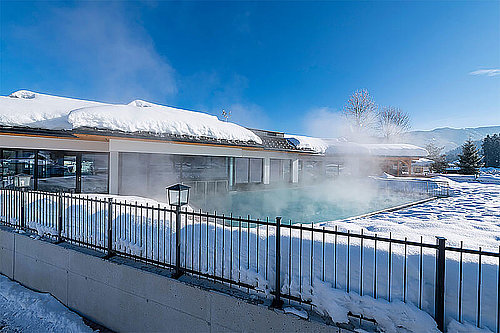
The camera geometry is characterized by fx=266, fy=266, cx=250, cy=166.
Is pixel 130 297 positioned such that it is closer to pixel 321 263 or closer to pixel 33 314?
pixel 33 314

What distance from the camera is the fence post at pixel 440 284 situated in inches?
96.5

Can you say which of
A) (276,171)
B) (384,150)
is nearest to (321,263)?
(276,171)

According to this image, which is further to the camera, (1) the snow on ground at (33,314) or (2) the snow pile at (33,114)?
(2) the snow pile at (33,114)

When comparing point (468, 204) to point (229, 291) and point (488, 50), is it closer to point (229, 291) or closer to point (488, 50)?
point (488, 50)

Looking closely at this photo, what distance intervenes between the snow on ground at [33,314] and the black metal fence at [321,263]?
1.17 meters

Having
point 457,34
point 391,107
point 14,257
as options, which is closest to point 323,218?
point 14,257

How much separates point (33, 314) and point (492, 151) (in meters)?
60.4

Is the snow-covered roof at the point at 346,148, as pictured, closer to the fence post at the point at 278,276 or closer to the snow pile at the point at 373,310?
the fence post at the point at 278,276

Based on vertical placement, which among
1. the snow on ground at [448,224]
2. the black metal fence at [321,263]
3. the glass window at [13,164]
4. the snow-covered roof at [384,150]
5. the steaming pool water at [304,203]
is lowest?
the steaming pool water at [304,203]

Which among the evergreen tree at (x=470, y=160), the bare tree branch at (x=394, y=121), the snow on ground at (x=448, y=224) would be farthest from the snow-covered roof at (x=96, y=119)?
the evergreen tree at (x=470, y=160)

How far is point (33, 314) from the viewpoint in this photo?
456cm

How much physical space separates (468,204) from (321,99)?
22.3 meters

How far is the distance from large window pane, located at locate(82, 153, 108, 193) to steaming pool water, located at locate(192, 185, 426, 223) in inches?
150

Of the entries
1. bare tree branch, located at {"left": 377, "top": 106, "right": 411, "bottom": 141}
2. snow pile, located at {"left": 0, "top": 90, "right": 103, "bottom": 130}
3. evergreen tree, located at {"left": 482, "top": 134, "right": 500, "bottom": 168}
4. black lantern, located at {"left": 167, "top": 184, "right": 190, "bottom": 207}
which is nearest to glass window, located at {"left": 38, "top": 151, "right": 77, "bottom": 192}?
snow pile, located at {"left": 0, "top": 90, "right": 103, "bottom": 130}
